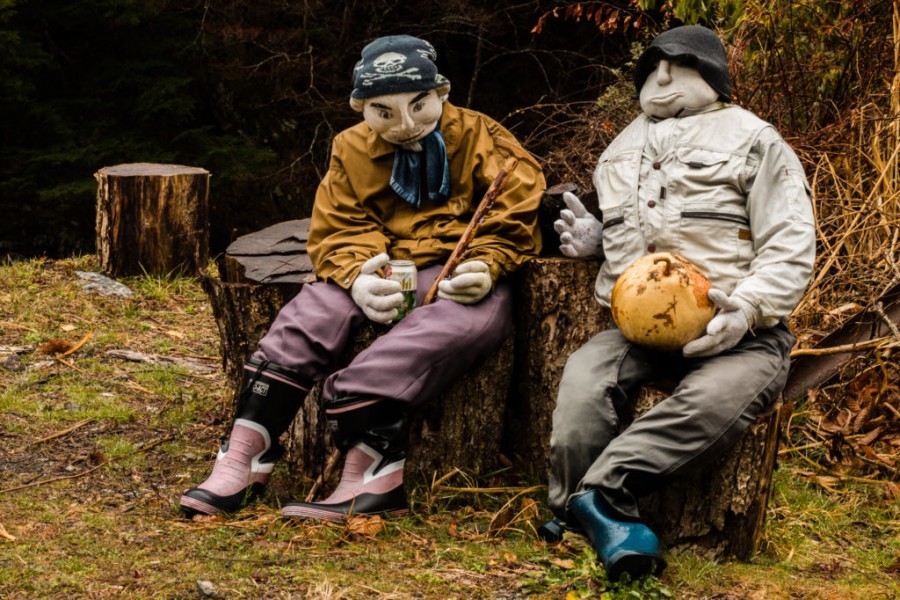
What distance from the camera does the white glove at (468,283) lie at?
3.48 metres

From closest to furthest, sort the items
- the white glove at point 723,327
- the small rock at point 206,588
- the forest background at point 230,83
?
the small rock at point 206,588 → the white glove at point 723,327 → the forest background at point 230,83

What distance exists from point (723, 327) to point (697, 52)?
0.88 metres

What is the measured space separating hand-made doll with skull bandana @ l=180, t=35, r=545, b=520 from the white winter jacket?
40cm

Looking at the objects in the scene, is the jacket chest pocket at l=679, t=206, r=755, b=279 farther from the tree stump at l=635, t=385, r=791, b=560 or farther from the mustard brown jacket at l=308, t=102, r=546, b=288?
the mustard brown jacket at l=308, t=102, r=546, b=288

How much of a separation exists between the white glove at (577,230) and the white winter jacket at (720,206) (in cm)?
10

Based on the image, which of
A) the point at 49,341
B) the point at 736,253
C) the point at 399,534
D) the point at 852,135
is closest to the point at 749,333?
the point at 736,253

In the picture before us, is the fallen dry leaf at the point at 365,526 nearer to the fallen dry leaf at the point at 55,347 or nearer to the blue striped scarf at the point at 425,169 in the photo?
the blue striped scarf at the point at 425,169

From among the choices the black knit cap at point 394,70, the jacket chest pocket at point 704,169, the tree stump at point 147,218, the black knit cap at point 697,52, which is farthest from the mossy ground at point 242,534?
the tree stump at point 147,218

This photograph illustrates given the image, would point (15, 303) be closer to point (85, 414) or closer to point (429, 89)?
point (85, 414)

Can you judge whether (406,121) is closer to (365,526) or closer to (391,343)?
(391,343)

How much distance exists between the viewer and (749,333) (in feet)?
10.5

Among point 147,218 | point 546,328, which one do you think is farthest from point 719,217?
point 147,218

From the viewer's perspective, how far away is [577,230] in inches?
142

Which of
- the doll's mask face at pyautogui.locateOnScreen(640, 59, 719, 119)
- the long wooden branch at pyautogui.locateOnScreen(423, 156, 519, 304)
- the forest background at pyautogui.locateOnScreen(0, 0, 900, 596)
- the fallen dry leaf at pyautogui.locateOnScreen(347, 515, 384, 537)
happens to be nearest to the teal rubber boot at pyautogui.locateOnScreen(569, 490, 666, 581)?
the fallen dry leaf at pyautogui.locateOnScreen(347, 515, 384, 537)
